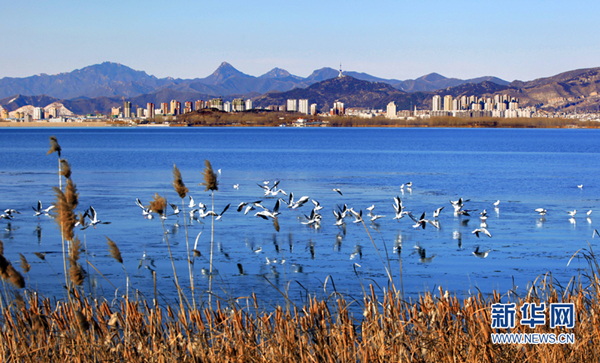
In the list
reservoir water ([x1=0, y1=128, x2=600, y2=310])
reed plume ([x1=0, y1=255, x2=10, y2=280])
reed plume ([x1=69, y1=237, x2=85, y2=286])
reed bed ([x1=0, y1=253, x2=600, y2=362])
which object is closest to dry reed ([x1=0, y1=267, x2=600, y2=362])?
reed bed ([x1=0, y1=253, x2=600, y2=362])

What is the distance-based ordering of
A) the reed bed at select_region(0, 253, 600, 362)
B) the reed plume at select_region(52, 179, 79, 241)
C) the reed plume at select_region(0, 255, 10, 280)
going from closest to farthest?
the reed plume at select_region(0, 255, 10, 280)
the reed plume at select_region(52, 179, 79, 241)
the reed bed at select_region(0, 253, 600, 362)

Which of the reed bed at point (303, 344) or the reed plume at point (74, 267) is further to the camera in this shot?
the reed bed at point (303, 344)

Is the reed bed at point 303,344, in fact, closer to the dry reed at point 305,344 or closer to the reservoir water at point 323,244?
the dry reed at point 305,344

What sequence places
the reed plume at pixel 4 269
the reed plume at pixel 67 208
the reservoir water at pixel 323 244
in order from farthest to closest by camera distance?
1. the reservoir water at pixel 323 244
2. the reed plume at pixel 67 208
3. the reed plume at pixel 4 269

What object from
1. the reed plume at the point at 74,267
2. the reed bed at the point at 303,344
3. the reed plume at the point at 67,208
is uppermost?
the reed plume at the point at 67,208

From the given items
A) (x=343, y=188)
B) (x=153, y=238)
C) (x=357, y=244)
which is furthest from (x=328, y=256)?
(x=343, y=188)

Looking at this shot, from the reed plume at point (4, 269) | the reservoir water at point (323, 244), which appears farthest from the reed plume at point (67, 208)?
the reservoir water at point (323, 244)

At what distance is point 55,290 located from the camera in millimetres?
9016

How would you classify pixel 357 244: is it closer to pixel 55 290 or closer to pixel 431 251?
pixel 431 251

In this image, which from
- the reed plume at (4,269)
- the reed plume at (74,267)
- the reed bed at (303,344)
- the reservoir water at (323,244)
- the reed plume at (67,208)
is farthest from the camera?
the reservoir water at (323,244)

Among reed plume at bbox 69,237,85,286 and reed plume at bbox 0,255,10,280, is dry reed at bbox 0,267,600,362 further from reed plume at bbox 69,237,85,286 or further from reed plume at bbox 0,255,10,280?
reed plume at bbox 0,255,10,280

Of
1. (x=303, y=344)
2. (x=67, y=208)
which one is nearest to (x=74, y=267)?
(x=67, y=208)

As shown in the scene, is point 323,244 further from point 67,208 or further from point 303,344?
point 67,208

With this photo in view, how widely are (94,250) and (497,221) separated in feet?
33.8
